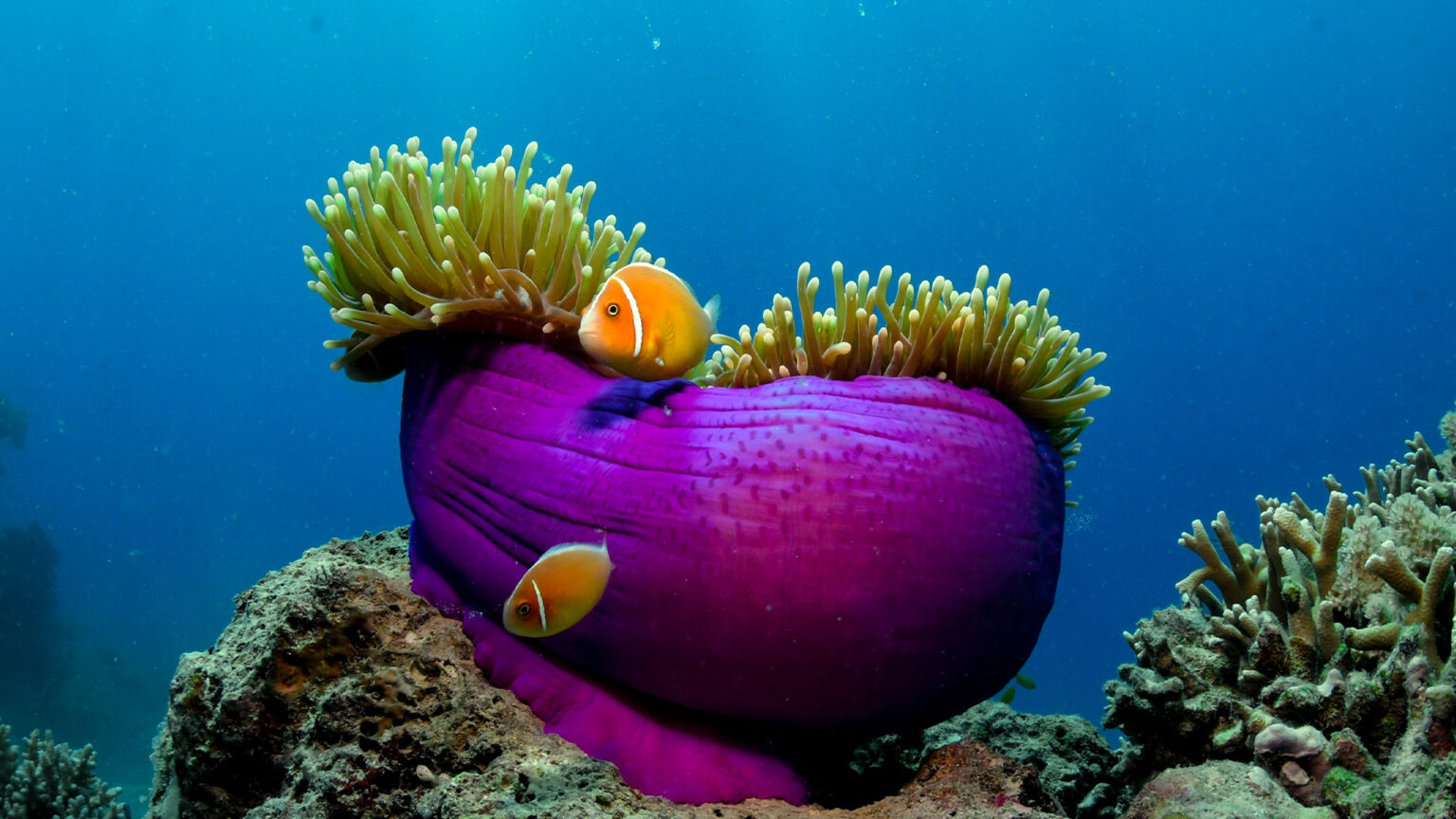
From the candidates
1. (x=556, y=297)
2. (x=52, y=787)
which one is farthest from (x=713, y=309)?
(x=52, y=787)

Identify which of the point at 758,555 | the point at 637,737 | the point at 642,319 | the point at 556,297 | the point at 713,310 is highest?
the point at 556,297

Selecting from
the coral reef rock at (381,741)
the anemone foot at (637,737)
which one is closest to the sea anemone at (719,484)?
the anemone foot at (637,737)

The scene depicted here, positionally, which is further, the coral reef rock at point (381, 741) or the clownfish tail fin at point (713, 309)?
the clownfish tail fin at point (713, 309)

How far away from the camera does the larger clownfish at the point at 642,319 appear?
1.79 metres

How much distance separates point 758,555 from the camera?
6.12 feet

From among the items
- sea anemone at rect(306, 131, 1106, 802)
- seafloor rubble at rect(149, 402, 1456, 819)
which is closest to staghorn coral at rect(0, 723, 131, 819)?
seafloor rubble at rect(149, 402, 1456, 819)

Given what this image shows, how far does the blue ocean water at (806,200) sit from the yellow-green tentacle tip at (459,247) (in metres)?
22.5

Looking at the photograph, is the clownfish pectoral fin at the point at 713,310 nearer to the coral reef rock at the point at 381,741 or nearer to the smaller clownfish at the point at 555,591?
the smaller clownfish at the point at 555,591

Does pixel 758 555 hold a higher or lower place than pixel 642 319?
lower

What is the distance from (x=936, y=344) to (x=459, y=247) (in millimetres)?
1367

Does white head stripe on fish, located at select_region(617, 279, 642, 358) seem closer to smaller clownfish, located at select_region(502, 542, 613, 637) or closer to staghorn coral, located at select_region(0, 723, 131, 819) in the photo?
smaller clownfish, located at select_region(502, 542, 613, 637)

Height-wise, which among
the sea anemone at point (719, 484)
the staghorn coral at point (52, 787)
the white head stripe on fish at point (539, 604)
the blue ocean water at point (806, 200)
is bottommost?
the staghorn coral at point (52, 787)

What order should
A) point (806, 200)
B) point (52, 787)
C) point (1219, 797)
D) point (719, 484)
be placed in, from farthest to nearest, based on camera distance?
point (806, 200) → point (52, 787) → point (719, 484) → point (1219, 797)

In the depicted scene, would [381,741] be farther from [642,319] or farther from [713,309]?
[713,309]
